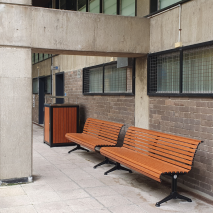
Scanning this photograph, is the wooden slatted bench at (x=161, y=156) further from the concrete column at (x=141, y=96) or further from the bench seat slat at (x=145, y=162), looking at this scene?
the concrete column at (x=141, y=96)

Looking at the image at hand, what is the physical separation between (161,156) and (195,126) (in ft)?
2.44

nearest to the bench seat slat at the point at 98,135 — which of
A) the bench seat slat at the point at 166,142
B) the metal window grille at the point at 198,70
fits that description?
the bench seat slat at the point at 166,142

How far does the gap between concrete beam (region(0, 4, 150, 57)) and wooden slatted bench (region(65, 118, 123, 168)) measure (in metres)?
1.76

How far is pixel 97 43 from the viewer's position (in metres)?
6.01

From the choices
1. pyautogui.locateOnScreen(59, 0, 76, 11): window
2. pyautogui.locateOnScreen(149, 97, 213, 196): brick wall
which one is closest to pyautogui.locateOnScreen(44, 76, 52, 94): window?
pyautogui.locateOnScreen(59, 0, 76, 11): window

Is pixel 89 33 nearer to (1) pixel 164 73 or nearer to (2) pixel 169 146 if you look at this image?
(1) pixel 164 73

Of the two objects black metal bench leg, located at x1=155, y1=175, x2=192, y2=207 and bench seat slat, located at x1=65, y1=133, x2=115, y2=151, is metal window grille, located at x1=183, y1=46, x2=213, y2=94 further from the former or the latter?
bench seat slat, located at x1=65, y1=133, x2=115, y2=151

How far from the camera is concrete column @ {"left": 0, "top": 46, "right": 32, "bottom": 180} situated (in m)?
5.38

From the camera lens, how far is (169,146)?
5266 millimetres

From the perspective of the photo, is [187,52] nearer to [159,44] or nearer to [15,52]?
[159,44]

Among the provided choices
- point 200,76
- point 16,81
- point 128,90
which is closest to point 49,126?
point 128,90

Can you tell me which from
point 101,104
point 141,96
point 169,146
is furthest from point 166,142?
point 101,104

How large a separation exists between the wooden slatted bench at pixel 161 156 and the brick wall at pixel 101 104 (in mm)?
1211

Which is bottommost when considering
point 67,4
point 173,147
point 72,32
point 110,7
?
point 173,147
